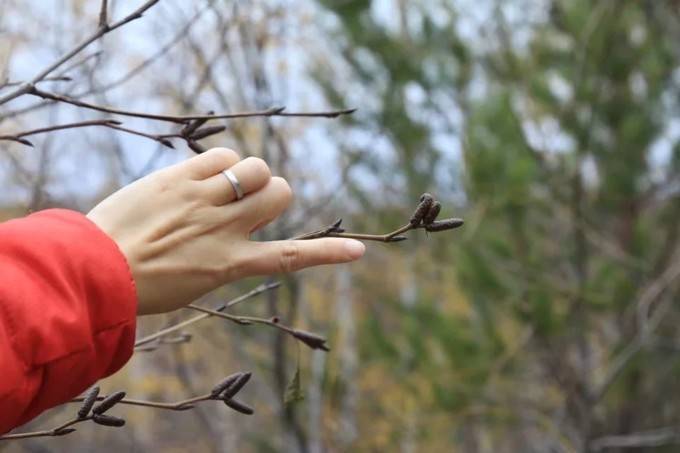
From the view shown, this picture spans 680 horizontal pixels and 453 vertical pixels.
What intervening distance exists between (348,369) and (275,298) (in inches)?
81.1

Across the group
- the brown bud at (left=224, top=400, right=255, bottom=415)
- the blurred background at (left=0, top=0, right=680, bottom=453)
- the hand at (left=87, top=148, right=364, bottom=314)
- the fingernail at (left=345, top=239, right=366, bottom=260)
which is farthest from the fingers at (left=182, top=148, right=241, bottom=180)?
the blurred background at (left=0, top=0, right=680, bottom=453)

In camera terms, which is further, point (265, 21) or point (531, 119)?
point (531, 119)

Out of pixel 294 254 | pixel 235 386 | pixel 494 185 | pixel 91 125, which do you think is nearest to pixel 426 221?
pixel 294 254

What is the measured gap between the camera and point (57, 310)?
2.39 ft

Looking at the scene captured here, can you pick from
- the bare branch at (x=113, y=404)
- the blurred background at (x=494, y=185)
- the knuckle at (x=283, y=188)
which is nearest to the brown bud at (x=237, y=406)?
the bare branch at (x=113, y=404)

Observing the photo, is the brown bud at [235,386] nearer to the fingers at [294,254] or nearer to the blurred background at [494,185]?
the fingers at [294,254]

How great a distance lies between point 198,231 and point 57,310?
0.15 meters

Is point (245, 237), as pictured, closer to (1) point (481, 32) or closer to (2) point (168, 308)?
(2) point (168, 308)

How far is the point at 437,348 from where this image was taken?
13.8 ft

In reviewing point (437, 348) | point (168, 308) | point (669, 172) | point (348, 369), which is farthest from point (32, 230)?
point (348, 369)

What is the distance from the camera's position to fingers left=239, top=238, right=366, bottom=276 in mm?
855

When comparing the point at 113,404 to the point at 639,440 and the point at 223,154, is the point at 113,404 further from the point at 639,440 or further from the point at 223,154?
the point at 639,440

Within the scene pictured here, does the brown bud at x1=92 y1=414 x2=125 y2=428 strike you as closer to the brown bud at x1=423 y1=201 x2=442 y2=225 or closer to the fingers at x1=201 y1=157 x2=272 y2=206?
the fingers at x1=201 y1=157 x2=272 y2=206

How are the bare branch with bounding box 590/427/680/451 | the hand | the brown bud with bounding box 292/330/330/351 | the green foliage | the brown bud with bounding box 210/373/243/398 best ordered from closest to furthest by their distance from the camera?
1. the hand
2. the brown bud with bounding box 210/373/243/398
3. the brown bud with bounding box 292/330/330/351
4. the bare branch with bounding box 590/427/680/451
5. the green foliage
